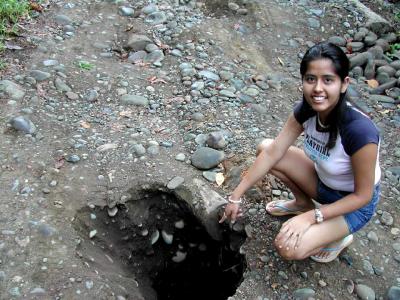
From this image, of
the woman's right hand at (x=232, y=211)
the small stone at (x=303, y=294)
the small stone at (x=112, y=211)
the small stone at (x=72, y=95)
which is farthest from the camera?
the small stone at (x=72, y=95)

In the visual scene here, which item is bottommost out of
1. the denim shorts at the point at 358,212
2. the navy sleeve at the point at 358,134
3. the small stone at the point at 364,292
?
the small stone at the point at 364,292

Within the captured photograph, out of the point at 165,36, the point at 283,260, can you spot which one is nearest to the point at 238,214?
the point at 283,260

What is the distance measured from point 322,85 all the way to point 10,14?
127 inches

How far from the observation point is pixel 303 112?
2.52 metres

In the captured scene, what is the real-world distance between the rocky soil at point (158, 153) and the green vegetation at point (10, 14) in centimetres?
10

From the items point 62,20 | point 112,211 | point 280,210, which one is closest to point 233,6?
point 62,20

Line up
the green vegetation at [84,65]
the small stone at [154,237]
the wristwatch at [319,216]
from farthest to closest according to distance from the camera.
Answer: the green vegetation at [84,65] < the small stone at [154,237] < the wristwatch at [319,216]

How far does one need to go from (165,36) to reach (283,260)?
2.56 meters

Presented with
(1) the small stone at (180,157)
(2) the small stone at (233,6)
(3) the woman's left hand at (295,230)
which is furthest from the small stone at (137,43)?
(3) the woman's left hand at (295,230)

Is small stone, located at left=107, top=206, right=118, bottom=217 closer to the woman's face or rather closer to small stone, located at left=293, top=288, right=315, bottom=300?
small stone, located at left=293, top=288, right=315, bottom=300

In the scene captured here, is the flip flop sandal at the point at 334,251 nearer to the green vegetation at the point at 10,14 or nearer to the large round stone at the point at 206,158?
the large round stone at the point at 206,158

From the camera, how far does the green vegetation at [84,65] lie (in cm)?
399

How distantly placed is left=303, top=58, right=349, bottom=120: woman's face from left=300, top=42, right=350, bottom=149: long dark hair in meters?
0.02

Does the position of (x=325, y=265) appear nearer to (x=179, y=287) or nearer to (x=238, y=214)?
(x=238, y=214)
